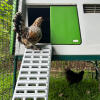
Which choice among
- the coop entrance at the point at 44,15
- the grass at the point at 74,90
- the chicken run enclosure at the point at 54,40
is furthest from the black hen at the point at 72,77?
the coop entrance at the point at 44,15

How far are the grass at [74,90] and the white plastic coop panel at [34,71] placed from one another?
86cm

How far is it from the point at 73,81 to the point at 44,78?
1.43m

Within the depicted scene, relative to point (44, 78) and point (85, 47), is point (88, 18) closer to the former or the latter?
point (85, 47)

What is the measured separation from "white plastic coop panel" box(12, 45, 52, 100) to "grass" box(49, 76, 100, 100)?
86cm

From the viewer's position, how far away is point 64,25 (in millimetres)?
2660

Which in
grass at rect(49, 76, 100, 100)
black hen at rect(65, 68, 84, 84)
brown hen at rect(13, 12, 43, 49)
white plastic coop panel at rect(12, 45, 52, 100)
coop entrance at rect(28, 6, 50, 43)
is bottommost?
grass at rect(49, 76, 100, 100)

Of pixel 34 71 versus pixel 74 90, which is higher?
pixel 34 71

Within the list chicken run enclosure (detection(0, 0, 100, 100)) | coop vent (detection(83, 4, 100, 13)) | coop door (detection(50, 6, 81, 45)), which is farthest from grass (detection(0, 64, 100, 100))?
coop vent (detection(83, 4, 100, 13))

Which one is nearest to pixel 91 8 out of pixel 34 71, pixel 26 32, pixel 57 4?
pixel 57 4

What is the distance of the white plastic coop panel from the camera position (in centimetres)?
196

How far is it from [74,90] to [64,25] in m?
1.15

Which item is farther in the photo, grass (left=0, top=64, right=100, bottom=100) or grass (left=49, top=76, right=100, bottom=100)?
grass (left=49, top=76, right=100, bottom=100)

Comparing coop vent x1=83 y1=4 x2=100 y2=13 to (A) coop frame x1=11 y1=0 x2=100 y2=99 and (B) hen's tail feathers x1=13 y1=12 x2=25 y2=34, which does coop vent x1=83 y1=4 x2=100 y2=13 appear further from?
(B) hen's tail feathers x1=13 y1=12 x2=25 y2=34

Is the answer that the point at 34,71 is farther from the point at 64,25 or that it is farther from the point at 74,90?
the point at 74,90
